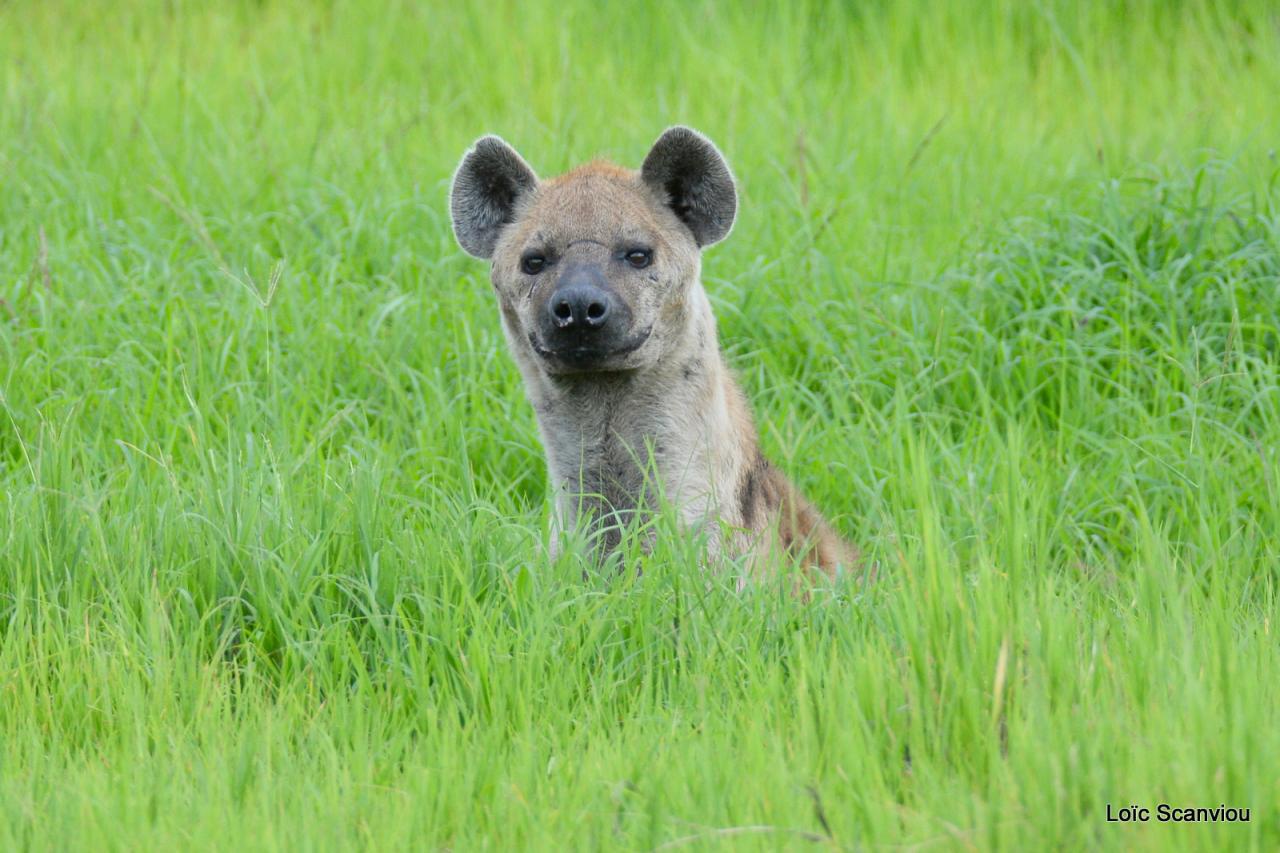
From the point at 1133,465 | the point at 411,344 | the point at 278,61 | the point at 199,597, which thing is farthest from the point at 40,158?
the point at 1133,465

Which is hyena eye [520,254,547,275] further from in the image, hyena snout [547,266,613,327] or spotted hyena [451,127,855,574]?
hyena snout [547,266,613,327]

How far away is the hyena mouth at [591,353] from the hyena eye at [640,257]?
0.68ft

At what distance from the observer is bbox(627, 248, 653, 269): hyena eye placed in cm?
423

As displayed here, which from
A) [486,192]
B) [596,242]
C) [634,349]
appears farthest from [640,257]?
[486,192]

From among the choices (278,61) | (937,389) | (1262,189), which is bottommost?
(937,389)

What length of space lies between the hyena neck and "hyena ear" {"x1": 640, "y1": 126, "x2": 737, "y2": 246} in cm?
29

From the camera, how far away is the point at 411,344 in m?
5.31

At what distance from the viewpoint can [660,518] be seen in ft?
12.5

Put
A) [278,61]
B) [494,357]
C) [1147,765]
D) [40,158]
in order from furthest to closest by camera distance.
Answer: [278,61]
[40,158]
[494,357]
[1147,765]

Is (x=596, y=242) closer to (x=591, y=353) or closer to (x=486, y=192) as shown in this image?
(x=591, y=353)

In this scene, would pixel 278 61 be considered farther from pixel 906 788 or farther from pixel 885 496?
pixel 906 788

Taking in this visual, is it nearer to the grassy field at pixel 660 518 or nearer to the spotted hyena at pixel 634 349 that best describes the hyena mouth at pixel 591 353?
the spotted hyena at pixel 634 349

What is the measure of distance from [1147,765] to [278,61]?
237 inches

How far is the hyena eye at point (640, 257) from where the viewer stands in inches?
166
